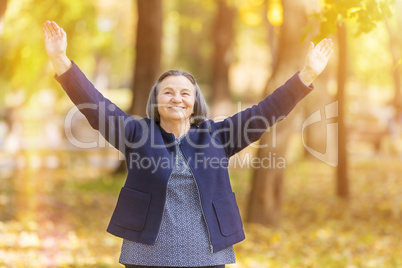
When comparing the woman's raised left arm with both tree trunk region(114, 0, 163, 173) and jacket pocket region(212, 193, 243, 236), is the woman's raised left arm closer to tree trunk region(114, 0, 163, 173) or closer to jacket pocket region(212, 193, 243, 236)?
jacket pocket region(212, 193, 243, 236)

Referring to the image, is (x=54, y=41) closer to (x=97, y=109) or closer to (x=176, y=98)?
(x=97, y=109)

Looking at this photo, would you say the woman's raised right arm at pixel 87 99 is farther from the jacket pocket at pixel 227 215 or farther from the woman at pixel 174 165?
the jacket pocket at pixel 227 215

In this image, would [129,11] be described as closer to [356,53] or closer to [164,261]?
[356,53]

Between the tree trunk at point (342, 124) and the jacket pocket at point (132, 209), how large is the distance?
8.81 m

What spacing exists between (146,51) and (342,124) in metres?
4.84

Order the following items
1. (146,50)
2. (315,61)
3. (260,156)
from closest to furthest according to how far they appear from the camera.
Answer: (315,61) → (260,156) → (146,50)

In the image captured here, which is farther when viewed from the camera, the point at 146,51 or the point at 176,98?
the point at 146,51

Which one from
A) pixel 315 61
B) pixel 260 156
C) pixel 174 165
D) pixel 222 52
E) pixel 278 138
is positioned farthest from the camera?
pixel 222 52

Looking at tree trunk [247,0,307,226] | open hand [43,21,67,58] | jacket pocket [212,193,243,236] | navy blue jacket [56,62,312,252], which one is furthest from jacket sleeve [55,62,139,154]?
tree trunk [247,0,307,226]

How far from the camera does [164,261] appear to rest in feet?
10.3

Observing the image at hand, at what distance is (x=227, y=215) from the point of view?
127 inches

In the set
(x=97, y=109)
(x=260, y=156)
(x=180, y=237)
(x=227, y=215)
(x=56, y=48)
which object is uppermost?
(x=260, y=156)

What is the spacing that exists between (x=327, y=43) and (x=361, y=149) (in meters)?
19.1

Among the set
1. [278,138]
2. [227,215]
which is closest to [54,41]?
[227,215]
